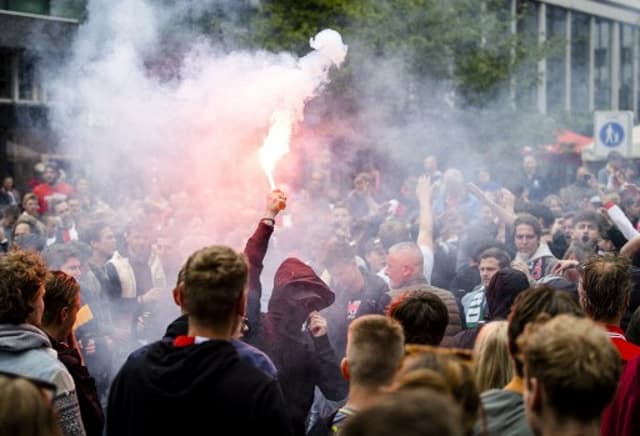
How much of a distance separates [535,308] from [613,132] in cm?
1223

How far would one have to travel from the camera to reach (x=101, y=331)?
253 inches

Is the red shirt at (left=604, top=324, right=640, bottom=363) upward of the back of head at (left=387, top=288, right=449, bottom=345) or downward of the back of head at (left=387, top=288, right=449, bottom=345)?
downward

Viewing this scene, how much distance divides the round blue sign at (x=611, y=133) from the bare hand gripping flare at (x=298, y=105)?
24.3 ft

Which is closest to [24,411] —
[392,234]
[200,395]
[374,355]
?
[200,395]

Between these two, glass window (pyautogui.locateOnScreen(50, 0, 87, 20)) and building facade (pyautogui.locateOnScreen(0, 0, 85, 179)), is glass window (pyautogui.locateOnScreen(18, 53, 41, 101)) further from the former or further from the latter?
glass window (pyautogui.locateOnScreen(50, 0, 87, 20))

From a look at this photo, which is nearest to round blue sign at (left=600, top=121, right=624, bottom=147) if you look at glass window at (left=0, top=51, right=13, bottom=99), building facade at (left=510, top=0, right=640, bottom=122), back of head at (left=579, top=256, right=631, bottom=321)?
back of head at (left=579, top=256, right=631, bottom=321)

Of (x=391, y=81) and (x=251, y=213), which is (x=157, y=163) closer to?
(x=251, y=213)

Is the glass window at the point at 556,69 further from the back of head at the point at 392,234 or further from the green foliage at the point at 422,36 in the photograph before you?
the back of head at the point at 392,234

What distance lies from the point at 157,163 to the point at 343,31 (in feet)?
21.8

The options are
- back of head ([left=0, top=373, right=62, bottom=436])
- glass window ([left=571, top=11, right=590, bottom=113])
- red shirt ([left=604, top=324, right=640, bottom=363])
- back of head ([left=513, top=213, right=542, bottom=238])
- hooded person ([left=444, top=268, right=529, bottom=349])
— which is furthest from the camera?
glass window ([left=571, top=11, right=590, bottom=113])

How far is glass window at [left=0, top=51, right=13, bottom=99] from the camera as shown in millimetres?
22594

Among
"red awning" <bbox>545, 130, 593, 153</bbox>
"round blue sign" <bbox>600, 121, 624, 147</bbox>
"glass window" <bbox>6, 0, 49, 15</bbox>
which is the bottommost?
"round blue sign" <bbox>600, 121, 624, 147</bbox>

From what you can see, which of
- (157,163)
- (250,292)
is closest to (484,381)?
(250,292)

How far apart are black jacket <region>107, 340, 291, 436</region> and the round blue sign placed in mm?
12778
